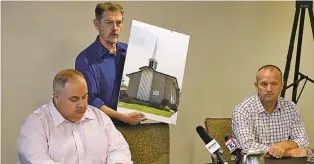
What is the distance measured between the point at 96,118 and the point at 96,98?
0.60 ft

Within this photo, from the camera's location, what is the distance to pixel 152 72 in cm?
258

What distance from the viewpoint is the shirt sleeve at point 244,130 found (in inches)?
105

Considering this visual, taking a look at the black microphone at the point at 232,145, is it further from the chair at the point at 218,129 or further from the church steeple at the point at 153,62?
the chair at the point at 218,129

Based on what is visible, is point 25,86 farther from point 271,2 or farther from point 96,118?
point 271,2

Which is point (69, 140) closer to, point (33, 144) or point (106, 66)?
point (33, 144)

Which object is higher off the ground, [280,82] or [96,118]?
[280,82]

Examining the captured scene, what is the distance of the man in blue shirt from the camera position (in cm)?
252

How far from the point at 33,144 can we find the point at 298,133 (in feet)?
5.58

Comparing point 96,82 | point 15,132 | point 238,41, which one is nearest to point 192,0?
point 238,41

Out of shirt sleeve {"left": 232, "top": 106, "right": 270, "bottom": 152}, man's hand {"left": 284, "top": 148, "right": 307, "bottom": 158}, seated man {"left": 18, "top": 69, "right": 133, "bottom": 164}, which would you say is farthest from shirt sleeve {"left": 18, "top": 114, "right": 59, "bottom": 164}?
man's hand {"left": 284, "top": 148, "right": 307, "bottom": 158}

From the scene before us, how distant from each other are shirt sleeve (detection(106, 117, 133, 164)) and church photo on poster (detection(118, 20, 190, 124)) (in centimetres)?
17

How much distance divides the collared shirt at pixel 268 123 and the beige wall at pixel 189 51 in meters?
0.87

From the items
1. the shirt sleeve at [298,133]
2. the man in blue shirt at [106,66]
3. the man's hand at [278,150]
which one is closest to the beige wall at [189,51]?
the man in blue shirt at [106,66]

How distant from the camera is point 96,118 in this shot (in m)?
2.37
